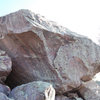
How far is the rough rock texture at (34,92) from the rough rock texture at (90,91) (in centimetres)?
168

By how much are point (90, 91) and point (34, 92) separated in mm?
2178

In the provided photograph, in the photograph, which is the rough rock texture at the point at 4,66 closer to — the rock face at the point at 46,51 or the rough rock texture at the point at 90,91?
the rock face at the point at 46,51

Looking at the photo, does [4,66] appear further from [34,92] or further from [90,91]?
[90,91]

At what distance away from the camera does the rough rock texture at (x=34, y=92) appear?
2.95 meters

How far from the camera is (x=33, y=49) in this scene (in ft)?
14.6

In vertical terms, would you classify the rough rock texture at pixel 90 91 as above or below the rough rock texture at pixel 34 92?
below

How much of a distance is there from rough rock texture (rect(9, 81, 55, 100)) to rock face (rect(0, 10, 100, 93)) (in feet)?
3.74

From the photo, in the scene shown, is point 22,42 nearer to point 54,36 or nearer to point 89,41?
point 54,36

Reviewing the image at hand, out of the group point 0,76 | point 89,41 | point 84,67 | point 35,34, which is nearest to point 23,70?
point 0,76

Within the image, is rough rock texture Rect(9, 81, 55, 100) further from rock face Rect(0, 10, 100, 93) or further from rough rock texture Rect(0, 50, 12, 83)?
rock face Rect(0, 10, 100, 93)

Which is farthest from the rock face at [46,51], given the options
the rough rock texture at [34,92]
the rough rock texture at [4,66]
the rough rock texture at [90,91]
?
the rough rock texture at [34,92]

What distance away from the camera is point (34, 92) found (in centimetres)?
303

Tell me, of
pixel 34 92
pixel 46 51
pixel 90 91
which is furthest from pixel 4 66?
pixel 90 91

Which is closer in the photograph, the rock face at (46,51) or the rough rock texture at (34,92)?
the rough rock texture at (34,92)
